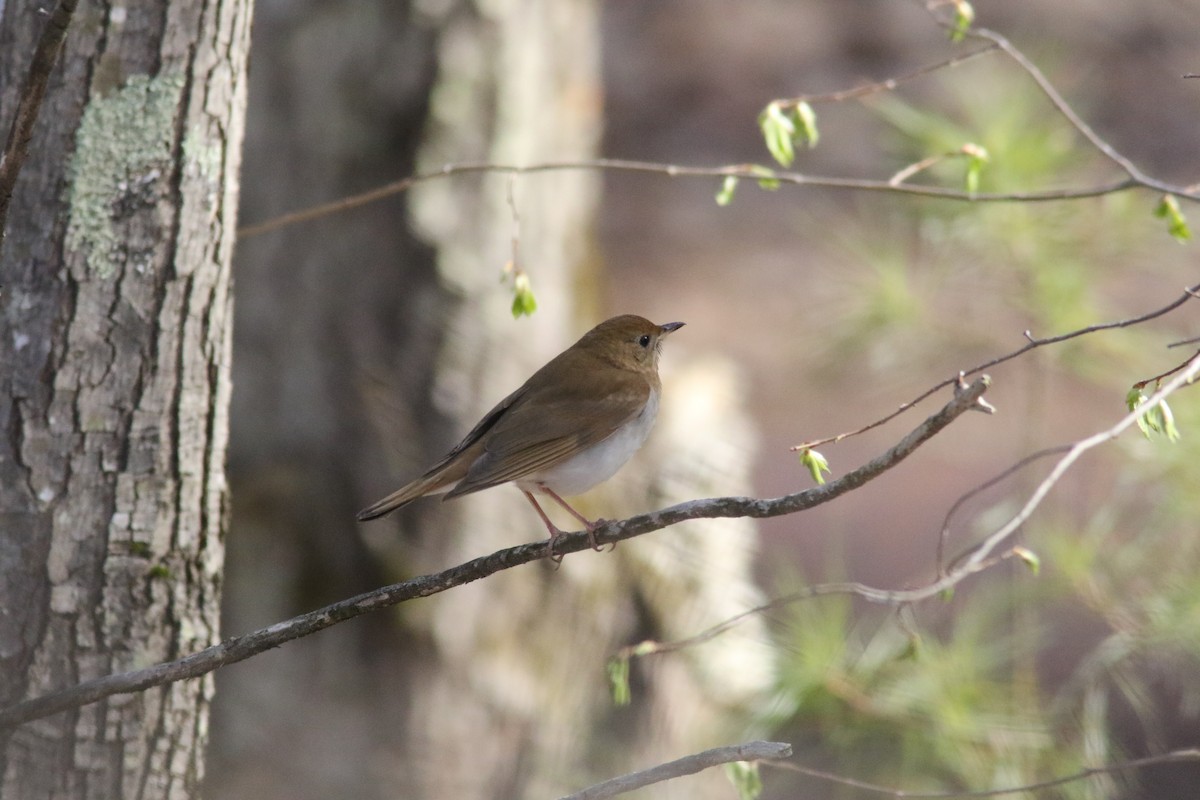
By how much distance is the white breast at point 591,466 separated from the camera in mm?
3082

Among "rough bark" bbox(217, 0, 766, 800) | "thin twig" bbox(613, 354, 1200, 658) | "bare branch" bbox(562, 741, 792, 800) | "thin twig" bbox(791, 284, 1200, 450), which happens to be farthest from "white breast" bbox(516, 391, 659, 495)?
"rough bark" bbox(217, 0, 766, 800)

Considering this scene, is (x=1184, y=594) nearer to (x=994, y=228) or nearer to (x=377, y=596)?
(x=994, y=228)

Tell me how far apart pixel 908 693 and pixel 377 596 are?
2.85 meters

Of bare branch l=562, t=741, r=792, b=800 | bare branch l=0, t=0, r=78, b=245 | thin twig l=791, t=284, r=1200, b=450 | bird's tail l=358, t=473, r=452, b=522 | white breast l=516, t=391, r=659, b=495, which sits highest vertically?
bare branch l=0, t=0, r=78, b=245

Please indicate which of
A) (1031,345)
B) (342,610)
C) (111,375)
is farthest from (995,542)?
(111,375)

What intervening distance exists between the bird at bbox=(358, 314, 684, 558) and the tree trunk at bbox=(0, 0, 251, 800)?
1.87 ft

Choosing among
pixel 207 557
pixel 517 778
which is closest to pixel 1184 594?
pixel 517 778

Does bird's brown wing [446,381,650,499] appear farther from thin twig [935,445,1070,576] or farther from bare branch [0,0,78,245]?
bare branch [0,0,78,245]

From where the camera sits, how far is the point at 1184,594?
430 centimetres

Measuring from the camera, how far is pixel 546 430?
3.05 meters

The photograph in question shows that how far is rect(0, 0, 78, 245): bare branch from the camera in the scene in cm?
178

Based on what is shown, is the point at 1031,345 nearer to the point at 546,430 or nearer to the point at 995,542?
the point at 995,542

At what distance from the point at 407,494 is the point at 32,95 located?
1.24 meters

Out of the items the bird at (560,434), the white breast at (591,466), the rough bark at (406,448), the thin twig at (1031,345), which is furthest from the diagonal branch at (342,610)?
the rough bark at (406,448)
